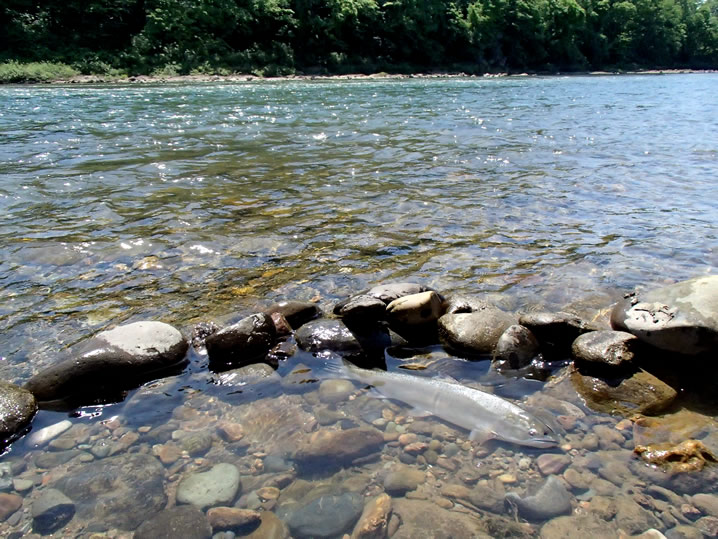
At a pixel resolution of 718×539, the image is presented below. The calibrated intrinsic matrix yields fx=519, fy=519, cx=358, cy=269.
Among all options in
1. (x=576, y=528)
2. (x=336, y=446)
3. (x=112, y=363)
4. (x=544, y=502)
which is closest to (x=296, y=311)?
(x=112, y=363)

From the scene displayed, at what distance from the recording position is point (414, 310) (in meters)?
3.57

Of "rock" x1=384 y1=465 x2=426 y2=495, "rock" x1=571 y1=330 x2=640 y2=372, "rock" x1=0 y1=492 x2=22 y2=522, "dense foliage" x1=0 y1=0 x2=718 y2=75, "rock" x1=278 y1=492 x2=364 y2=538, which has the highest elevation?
"dense foliage" x1=0 y1=0 x2=718 y2=75

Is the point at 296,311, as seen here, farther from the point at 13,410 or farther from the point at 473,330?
the point at 13,410

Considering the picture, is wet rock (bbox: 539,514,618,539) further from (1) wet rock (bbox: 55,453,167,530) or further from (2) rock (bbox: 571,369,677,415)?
(1) wet rock (bbox: 55,453,167,530)

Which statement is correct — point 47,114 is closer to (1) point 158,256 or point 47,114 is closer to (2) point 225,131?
(2) point 225,131

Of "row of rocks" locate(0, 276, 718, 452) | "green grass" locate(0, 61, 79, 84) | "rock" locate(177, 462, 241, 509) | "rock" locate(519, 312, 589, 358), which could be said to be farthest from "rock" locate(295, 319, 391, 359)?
"green grass" locate(0, 61, 79, 84)

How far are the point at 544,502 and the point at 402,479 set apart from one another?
2.00 feet

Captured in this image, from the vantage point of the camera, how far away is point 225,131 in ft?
41.0

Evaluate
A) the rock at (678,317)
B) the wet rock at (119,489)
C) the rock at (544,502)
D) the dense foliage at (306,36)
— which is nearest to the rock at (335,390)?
the wet rock at (119,489)

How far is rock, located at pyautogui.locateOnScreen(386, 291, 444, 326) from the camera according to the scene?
357cm

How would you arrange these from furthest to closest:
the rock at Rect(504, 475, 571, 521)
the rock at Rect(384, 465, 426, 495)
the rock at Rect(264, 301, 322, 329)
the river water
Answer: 1. the rock at Rect(264, 301, 322, 329)
2. the river water
3. the rock at Rect(384, 465, 426, 495)
4. the rock at Rect(504, 475, 571, 521)

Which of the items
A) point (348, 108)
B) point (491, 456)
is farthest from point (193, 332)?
point (348, 108)

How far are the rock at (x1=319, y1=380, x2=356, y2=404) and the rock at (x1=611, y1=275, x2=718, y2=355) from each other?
1.82 meters

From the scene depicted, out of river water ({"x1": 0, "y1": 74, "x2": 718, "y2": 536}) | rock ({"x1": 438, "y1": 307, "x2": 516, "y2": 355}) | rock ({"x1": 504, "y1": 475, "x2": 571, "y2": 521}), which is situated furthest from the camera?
rock ({"x1": 438, "y1": 307, "x2": 516, "y2": 355})
